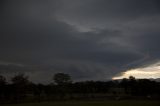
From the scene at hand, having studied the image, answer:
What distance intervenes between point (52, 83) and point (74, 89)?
11.7 metres

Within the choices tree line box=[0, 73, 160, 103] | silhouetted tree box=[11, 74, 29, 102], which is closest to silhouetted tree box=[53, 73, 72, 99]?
tree line box=[0, 73, 160, 103]

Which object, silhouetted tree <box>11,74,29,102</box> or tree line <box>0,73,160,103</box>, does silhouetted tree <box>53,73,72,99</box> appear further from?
silhouetted tree <box>11,74,29,102</box>

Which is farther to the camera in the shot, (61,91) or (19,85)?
(61,91)

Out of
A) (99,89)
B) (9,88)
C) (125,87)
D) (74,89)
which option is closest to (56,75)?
(74,89)

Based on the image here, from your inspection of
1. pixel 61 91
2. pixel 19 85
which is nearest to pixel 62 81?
pixel 61 91

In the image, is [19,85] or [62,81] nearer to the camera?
[19,85]

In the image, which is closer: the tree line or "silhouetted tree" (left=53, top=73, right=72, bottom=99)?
the tree line

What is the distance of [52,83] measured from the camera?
4077 inches

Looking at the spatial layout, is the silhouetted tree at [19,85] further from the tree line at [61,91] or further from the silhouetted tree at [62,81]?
the silhouetted tree at [62,81]

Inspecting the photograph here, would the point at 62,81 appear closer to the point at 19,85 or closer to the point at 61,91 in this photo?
the point at 61,91

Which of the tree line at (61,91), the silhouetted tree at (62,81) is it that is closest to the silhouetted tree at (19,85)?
the tree line at (61,91)

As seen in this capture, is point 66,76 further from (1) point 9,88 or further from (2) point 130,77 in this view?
(2) point 130,77

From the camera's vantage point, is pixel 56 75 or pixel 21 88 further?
pixel 56 75

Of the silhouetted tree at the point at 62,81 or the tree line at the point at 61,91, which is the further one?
the silhouetted tree at the point at 62,81
